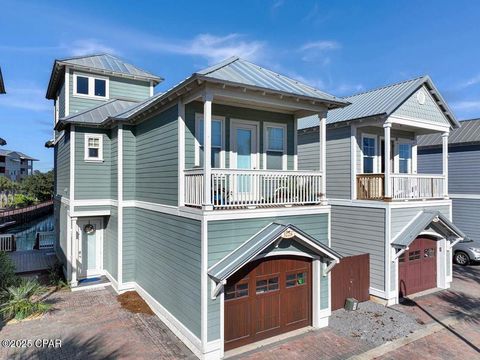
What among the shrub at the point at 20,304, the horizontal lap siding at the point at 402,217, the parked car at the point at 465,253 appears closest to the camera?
the shrub at the point at 20,304

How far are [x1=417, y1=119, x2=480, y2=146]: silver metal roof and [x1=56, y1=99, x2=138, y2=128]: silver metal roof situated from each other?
1690 centimetres

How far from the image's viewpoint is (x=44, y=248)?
1770cm

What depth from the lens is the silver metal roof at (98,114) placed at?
11516mm

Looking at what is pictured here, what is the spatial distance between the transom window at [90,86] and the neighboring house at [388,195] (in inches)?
351

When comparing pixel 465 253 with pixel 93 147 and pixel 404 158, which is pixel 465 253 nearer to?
pixel 404 158

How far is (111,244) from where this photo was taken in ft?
40.4

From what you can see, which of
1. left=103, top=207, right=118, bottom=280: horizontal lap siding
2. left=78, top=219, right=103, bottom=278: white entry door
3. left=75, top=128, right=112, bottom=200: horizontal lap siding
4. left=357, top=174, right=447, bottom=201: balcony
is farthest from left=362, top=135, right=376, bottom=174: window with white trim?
left=78, top=219, right=103, bottom=278: white entry door

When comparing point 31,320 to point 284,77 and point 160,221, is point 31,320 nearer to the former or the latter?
point 160,221

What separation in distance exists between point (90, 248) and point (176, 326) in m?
6.39

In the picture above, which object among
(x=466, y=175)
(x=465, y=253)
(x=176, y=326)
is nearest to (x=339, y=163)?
(x=176, y=326)

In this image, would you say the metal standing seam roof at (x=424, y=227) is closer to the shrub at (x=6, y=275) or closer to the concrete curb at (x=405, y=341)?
the concrete curb at (x=405, y=341)

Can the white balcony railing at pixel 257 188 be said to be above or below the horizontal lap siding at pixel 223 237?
above

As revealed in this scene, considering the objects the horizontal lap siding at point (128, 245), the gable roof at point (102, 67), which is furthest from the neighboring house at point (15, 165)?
the horizontal lap siding at point (128, 245)

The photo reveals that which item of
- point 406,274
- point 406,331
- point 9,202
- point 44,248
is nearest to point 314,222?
point 406,331
